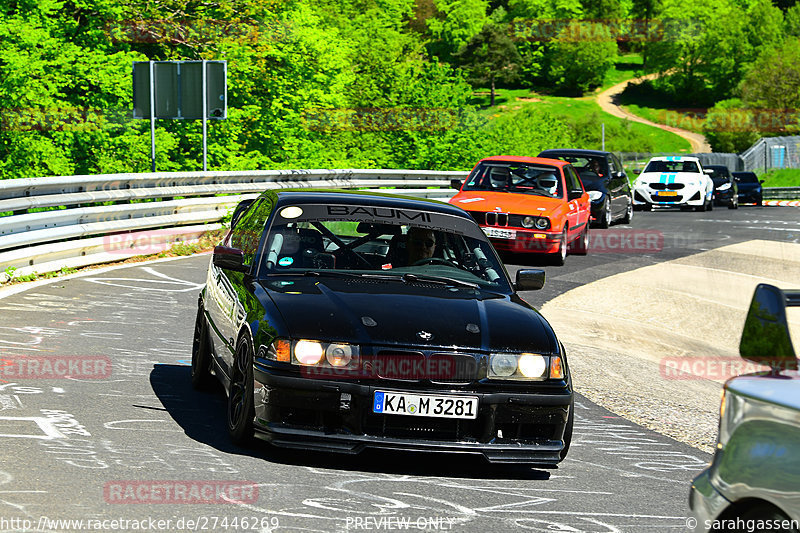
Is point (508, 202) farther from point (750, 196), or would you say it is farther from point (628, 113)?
point (628, 113)

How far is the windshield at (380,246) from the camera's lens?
7164mm

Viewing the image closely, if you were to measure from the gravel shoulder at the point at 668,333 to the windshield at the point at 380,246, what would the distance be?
1.92 metres

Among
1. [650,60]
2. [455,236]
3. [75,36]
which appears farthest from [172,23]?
[650,60]

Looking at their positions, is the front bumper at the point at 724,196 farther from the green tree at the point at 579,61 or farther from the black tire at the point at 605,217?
the green tree at the point at 579,61

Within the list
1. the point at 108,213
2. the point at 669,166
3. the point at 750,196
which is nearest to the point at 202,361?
the point at 108,213

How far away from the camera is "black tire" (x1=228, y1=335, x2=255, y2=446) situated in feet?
20.1

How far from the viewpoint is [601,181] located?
2522cm

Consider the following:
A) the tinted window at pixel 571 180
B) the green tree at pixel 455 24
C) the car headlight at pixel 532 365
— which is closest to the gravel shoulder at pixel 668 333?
the tinted window at pixel 571 180

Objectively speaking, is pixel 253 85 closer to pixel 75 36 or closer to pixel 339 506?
pixel 75 36

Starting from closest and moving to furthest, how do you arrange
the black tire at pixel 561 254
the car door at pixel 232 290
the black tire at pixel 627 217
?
the car door at pixel 232 290 < the black tire at pixel 561 254 < the black tire at pixel 627 217

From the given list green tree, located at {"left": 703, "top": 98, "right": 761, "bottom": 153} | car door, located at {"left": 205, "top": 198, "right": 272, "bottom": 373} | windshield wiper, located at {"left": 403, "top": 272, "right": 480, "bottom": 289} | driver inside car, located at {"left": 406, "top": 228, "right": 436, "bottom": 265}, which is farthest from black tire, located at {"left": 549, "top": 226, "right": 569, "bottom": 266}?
green tree, located at {"left": 703, "top": 98, "right": 761, "bottom": 153}

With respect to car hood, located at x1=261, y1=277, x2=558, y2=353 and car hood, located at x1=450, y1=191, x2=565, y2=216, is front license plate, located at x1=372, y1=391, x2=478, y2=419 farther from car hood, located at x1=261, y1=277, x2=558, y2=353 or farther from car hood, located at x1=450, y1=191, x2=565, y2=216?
car hood, located at x1=450, y1=191, x2=565, y2=216

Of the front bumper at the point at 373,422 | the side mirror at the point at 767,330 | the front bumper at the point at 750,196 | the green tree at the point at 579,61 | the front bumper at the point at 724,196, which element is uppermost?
the green tree at the point at 579,61

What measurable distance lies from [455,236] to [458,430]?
1897 mm
